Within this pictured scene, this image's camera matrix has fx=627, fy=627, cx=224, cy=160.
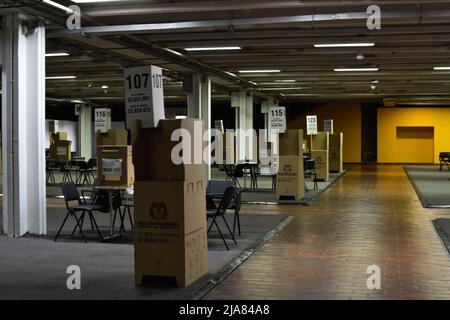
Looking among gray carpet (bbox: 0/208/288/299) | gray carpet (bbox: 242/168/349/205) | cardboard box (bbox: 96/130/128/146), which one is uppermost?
cardboard box (bbox: 96/130/128/146)

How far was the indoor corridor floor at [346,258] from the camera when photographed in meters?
5.18

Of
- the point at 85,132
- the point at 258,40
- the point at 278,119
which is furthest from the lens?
the point at 85,132

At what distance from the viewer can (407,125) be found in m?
29.1

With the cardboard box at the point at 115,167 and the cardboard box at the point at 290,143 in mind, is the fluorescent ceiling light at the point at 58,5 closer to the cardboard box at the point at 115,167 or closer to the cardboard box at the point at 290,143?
the cardboard box at the point at 115,167

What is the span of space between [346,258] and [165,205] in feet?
7.87

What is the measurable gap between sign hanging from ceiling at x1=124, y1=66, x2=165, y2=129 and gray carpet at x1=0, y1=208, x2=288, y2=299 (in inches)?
53.8

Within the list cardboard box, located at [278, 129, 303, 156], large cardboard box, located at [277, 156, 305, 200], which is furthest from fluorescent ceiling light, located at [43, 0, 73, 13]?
large cardboard box, located at [277, 156, 305, 200]

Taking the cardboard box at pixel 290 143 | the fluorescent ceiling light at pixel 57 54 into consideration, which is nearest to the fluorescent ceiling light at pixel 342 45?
the cardboard box at pixel 290 143

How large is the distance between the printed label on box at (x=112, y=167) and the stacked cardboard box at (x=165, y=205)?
2.84 meters

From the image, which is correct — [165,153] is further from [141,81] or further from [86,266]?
[86,266]

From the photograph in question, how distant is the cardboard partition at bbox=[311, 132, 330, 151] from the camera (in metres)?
18.6

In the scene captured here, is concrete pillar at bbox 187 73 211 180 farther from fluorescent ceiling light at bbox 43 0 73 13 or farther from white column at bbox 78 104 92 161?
white column at bbox 78 104 92 161

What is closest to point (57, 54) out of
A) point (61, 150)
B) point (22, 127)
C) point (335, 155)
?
point (22, 127)
